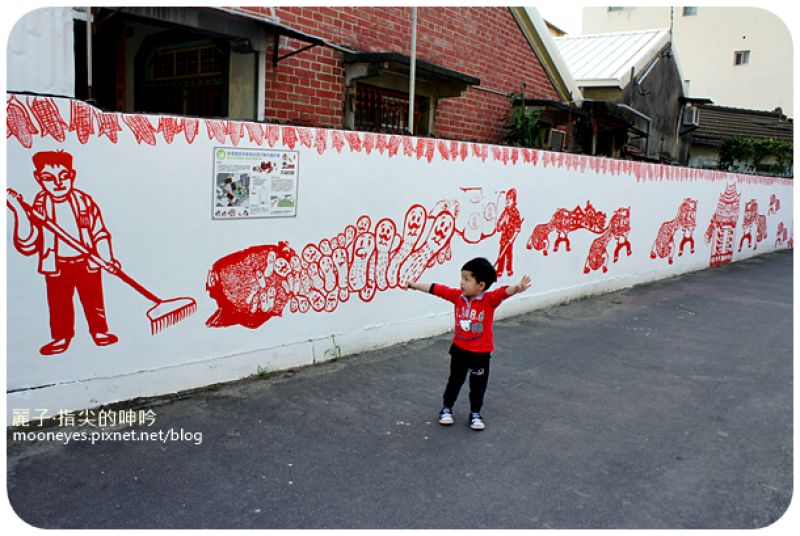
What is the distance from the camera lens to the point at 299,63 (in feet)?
26.9

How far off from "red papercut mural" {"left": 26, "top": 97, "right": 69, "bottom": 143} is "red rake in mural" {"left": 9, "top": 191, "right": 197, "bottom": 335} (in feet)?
1.50

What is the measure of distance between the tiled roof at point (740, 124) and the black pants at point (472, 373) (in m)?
26.5

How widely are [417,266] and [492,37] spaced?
679 centimetres

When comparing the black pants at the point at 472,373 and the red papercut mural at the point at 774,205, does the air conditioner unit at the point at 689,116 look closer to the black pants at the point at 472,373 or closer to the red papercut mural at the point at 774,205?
the red papercut mural at the point at 774,205

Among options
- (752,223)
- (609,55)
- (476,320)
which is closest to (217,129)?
(476,320)

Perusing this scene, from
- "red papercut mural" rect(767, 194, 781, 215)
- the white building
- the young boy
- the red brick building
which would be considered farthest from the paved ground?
the white building

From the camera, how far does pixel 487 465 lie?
12.1ft

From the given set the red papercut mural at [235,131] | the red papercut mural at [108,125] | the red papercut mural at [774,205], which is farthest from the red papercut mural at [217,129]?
the red papercut mural at [774,205]

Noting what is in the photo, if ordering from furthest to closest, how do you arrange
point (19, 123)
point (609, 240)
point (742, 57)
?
point (742, 57), point (609, 240), point (19, 123)

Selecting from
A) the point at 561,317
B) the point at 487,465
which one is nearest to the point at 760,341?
the point at 561,317

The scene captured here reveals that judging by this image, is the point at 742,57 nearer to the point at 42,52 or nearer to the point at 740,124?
the point at 740,124

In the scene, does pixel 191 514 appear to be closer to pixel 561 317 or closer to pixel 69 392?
pixel 69 392

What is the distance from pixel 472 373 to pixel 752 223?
1317cm

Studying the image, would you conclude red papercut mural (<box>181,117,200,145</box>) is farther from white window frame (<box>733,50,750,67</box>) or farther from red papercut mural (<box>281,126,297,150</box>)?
white window frame (<box>733,50,750,67</box>)
